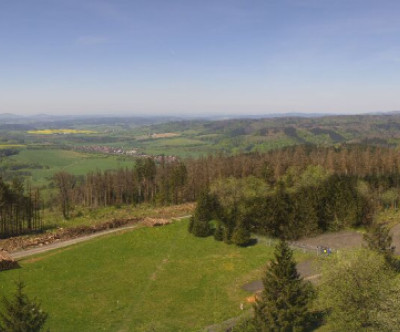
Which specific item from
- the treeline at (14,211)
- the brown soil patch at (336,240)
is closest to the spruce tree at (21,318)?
the brown soil patch at (336,240)

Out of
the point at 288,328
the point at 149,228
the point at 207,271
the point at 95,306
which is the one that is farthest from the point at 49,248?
the point at 288,328

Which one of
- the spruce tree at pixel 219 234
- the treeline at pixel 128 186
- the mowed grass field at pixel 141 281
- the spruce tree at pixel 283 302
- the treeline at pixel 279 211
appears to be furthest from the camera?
the treeline at pixel 128 186

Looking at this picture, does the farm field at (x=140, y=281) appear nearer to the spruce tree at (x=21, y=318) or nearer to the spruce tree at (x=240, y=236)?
the spruce tree at (x=240, y=236)

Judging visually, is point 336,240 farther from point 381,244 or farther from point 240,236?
point 240,236

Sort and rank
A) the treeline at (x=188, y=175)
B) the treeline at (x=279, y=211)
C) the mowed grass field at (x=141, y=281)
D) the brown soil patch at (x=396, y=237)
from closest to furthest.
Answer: the mowed grass field at (x=141, y=281)
the brown soil patch at (x=396, y=237)
the treeline at (x=279, y=211)
the treeline at (x=188, y=175)

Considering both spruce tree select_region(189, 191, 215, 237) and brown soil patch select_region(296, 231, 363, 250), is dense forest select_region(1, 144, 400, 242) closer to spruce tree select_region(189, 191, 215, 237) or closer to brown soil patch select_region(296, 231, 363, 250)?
spruce tree select_region(189, 191, 215, 237)

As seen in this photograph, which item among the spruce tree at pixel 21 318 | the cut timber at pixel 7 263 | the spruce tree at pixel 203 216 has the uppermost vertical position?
the spruce tree at pixel 21 318

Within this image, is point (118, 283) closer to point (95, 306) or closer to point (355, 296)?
point (95, 306)

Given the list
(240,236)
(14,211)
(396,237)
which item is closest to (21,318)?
(240,236)
